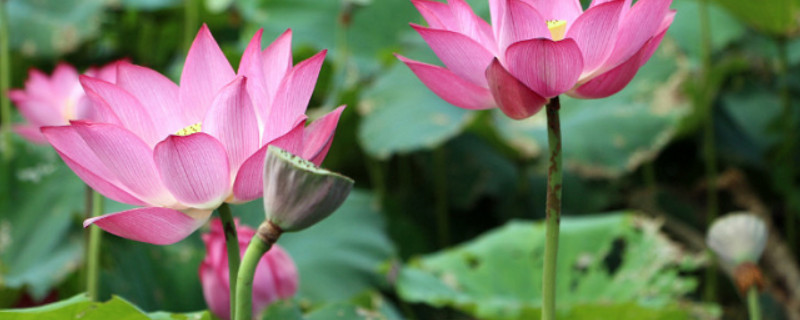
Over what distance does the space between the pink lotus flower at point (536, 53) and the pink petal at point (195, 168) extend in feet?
0.32

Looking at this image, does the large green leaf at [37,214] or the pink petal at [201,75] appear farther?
the large green leaf at [37,214]

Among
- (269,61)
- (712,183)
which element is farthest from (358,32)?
(269,61)

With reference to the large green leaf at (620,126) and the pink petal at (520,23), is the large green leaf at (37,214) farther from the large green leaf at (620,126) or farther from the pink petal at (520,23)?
the pink petal at (520,23)

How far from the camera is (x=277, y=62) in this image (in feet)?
1.27

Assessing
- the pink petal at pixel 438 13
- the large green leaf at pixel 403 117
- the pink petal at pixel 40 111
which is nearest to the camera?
the pink petal at pixel 438 13

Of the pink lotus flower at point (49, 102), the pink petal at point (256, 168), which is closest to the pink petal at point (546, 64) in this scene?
the pink petal at point (256, 168)

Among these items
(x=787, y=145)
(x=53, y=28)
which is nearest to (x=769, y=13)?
(x=787, y=145)

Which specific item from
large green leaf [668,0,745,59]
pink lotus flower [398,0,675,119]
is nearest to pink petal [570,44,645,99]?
pink lotus flower [398,0,675,119]

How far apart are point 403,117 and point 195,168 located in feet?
3.39

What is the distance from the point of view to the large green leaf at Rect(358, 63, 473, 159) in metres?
1.28

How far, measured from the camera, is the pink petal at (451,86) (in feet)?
1.23

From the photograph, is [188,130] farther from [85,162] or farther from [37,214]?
[37,214]

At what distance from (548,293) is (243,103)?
0.53 ft

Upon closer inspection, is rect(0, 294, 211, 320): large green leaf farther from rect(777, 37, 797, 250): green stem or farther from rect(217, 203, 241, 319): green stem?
rect(777, 37, 797, 250): green stem
